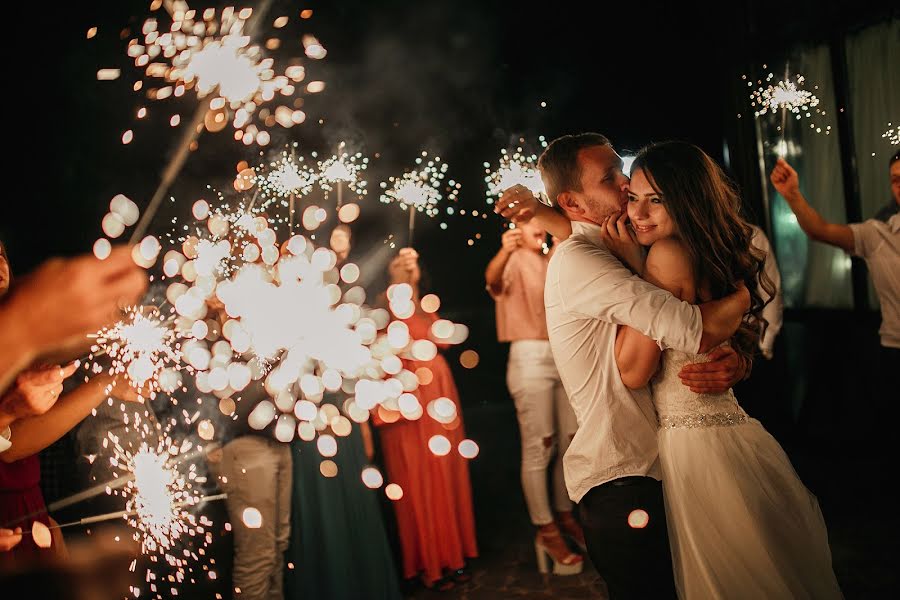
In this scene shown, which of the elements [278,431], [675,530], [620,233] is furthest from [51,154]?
[675,530]

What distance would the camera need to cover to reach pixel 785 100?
5410mm

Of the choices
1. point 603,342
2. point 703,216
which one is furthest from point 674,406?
point 703,216

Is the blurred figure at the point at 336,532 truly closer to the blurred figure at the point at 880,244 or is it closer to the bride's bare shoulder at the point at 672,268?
the bride's bare shoulder at the point at 672,268

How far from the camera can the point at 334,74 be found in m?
5.85

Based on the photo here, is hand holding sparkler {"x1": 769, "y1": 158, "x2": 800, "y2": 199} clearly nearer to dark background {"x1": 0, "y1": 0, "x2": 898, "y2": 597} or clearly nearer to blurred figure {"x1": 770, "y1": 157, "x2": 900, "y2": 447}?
Answer: blurred figure {"x1": 770, "y1": 157, "x2": 900, "y2": 447}

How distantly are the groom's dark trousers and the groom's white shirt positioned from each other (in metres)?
0.05

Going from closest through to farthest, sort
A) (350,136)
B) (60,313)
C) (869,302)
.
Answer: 1. (60,313)
2. (869,302)
3. (350,136)

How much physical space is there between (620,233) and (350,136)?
174 inches

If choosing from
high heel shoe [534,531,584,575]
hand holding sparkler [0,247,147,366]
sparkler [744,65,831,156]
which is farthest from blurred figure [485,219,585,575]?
sparkler [744,65,831,156]

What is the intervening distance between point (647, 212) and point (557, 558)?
8.43 ft

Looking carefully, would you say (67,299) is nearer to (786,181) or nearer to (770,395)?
(786,181)

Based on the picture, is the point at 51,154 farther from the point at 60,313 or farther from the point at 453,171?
the point at 453,171

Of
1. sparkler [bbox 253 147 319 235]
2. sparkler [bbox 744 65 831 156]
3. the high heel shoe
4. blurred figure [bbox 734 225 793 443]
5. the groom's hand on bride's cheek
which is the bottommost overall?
the high heel shoe

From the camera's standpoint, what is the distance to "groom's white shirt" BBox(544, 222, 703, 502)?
194cm
